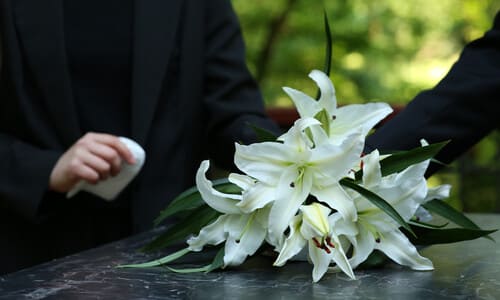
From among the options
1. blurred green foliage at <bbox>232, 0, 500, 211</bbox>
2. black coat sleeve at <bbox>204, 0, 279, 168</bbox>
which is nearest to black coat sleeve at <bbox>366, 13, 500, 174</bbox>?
black coat sleeve at <bbox>204, 0, 279, 168</bbox>

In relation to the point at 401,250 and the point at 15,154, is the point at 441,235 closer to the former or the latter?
the point at 401,250

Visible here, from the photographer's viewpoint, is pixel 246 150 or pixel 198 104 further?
pixel 198 104

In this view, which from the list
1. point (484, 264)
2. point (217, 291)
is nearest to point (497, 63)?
point (484, 264)

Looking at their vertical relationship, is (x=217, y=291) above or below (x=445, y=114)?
below

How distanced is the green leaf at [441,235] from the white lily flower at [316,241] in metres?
0.20

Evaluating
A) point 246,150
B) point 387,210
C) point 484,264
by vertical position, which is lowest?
point 484,264

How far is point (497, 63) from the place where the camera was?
2121 mm

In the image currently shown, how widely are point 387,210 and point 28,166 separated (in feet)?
4.33

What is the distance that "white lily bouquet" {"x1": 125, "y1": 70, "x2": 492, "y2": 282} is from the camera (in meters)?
1.42

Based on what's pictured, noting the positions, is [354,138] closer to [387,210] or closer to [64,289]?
[387,210]

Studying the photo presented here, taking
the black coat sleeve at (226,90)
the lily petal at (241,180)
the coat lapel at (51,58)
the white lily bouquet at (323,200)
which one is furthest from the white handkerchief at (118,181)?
the lily petal at (241,180)

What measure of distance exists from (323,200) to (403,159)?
169 millimetres

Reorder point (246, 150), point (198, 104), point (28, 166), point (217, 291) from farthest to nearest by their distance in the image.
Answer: point (198, 104), point (28, 166), point (246, 150), point (217, 291)

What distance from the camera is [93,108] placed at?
2.62m
